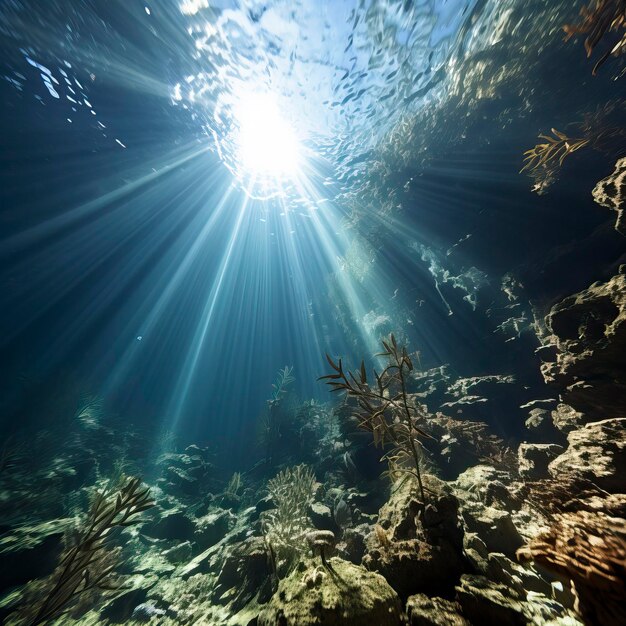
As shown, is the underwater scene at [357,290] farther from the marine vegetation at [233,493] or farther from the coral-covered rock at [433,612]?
the marine vegetation at [233,493]

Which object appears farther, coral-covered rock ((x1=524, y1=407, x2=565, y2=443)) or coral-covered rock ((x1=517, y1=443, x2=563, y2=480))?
coral-covered rock ((x1=524, y1=407, x2=565, y2=443))

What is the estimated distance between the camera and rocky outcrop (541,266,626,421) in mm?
4578

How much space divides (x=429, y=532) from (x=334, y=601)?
1.38 m

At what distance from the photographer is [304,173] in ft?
58.6

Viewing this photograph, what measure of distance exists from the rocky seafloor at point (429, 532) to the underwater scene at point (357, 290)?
4 centimetres

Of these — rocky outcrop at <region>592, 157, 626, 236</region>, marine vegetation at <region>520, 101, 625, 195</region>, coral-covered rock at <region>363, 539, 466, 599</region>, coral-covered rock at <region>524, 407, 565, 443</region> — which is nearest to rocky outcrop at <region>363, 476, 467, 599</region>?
coral-covered rock at <region>363, 539, 466, 599</region>

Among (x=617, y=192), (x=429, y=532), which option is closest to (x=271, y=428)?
(x=429, y=532)

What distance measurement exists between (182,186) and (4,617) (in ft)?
66.4

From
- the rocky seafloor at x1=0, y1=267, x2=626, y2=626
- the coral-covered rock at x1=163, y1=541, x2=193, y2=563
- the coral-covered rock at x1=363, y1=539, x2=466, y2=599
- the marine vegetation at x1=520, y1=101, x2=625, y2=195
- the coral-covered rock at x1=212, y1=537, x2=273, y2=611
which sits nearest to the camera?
the rocky seafloor at x1=0, y1=267, x2=626, y2=626

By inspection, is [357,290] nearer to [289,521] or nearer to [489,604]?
[289,521]

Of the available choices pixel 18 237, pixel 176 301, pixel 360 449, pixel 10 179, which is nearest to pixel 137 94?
pixel 10 179

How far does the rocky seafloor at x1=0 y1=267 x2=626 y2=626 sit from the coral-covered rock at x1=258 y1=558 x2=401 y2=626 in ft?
0.04

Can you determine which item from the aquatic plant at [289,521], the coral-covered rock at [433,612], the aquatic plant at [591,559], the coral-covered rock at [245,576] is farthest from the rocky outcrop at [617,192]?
the coral-covered rock at [245,576]

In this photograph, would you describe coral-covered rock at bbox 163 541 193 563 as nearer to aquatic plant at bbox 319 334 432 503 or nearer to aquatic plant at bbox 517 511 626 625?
aquatic plant at bbox 319 334 432 503
